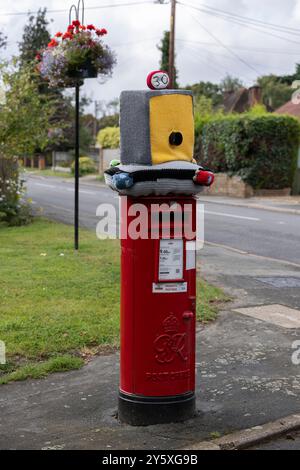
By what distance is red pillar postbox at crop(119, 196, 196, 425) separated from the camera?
14.4 ft

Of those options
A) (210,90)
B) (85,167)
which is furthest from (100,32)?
(210,90)

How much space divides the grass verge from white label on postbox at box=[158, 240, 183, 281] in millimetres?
1734

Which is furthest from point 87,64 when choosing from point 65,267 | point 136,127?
point 136,127

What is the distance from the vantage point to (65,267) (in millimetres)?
9523

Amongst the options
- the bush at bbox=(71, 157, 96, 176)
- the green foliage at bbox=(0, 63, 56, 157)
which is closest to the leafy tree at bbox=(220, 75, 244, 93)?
the bush at bbox=(71, 157, 96, 176)

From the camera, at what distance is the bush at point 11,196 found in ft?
49.6

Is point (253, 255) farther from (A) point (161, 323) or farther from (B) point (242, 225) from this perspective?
(A) point (161, 323)

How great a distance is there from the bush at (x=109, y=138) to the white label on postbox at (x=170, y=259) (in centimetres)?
3861

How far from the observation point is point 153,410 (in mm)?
4492

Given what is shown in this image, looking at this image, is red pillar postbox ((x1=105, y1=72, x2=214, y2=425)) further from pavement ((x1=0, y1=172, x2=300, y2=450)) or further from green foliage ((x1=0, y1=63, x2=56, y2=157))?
green foliage ((x1=0, y1=63, x2=56, y2=157))

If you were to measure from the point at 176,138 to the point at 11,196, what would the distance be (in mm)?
11562

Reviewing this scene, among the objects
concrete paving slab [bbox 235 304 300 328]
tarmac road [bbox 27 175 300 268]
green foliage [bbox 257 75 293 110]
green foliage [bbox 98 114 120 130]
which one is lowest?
concrete paving slab [bbox 235 304 300 328]
